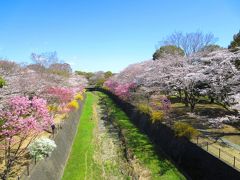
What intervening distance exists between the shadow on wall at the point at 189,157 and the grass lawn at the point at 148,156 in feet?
2.54

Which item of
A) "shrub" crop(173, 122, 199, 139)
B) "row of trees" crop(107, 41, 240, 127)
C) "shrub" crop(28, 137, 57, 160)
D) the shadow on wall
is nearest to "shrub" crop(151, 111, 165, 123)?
the shadow on wall

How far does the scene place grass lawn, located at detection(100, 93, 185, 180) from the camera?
21.2 metres

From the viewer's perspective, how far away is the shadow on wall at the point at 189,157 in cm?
1781

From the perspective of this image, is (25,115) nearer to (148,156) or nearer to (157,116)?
(148,156)

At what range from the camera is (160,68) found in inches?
1668

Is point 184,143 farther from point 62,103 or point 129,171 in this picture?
point 62,103

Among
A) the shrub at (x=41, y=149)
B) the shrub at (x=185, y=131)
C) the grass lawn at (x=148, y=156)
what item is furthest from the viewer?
the shrub at (x=185, y=131)

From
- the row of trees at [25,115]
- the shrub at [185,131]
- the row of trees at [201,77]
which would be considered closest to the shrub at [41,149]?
the row of trees at [25,115]

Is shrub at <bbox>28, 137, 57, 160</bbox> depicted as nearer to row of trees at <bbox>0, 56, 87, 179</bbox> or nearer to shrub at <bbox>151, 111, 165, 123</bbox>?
row of trees at <bbox>0, 56, 87, 179</bbox>

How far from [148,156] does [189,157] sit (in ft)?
14.2

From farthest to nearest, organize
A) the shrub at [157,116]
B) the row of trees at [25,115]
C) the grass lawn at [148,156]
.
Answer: the shrub at [157,116]
the grass lawn at [148,156]
the row of trees at [25,115]

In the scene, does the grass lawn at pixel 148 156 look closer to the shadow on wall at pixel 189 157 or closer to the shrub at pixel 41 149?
the shadow on wall at pixel 189 157

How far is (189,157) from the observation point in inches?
873

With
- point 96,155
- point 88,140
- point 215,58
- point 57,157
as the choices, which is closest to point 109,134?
point 88,140
